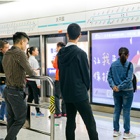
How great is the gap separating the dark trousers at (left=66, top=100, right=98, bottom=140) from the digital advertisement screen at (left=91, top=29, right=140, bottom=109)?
2755mm

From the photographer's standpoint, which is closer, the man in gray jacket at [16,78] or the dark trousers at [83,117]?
the dark trousers at [83,117]

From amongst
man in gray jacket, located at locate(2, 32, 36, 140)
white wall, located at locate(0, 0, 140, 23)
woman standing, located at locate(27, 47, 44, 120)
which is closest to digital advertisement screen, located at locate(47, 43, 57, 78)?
white wall, located at locate(0, 0, 140, 23)

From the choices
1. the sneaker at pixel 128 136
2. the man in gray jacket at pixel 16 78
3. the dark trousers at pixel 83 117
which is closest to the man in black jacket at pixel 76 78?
the dark trousers at pixel 83 117

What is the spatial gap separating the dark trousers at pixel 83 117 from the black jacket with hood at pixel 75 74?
3.1 inches

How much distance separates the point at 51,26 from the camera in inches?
259

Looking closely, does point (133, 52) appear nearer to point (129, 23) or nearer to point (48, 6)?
point (129, 23)

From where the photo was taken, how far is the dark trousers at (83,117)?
2.75 meters

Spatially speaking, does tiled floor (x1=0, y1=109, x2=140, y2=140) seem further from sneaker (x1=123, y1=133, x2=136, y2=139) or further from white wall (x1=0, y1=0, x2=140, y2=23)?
white wall (x1=0, y1=0, x2=140, y2=23)

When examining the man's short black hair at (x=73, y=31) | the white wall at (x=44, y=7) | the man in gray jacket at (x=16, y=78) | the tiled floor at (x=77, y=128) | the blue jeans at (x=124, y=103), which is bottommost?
the tiled floor at (x=77, y=128)

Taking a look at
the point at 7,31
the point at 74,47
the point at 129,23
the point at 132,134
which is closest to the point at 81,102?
the point at 74,47

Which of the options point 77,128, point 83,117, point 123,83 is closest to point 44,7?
point 77,128

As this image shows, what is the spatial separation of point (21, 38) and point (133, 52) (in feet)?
9.66

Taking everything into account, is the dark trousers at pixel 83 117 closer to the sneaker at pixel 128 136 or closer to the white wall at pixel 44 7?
the sneaker at pixel 128 136

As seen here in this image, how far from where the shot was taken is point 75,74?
107 inches
